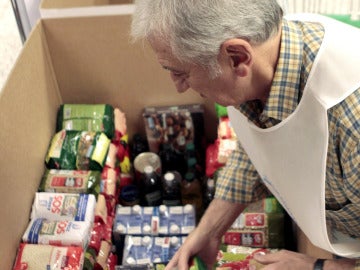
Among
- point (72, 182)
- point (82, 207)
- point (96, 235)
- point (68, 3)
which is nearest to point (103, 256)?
point (96, 235)

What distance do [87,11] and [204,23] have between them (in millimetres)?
1090

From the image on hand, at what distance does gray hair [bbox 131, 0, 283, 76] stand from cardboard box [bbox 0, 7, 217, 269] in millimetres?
793

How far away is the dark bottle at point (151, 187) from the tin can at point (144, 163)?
29 mm

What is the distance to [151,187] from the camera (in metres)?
1.95

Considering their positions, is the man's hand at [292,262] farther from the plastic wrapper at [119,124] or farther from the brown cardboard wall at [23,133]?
the plastic wrapper at [119,124]

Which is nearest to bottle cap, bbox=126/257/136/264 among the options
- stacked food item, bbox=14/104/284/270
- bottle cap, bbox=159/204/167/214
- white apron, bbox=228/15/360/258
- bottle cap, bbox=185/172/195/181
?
stacked food item, bbox=14/104/284/270

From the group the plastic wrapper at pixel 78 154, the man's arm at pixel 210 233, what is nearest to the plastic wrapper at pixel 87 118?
the plastic wrapper at pixel 78 154

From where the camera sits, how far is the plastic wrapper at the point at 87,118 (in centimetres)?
195

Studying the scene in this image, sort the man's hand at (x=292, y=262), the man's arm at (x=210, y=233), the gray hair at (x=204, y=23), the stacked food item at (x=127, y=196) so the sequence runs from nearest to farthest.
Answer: the gray hair at (x=204, y=23) → the man's hand at (x=292, y=262) → the man's arm at (x=210, y=233) → the stacked food item at (x=127, y=196)

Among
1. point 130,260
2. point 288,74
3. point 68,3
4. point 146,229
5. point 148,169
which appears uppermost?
point 68,3

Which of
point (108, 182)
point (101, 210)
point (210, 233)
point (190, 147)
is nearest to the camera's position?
point (210, 233)

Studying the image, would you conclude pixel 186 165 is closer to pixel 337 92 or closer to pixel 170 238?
pixel 170 238

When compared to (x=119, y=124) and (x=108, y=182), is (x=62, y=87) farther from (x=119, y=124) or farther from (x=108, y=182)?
(x=108, y=182)

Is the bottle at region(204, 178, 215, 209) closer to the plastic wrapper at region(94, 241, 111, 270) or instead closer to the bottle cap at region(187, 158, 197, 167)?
the bottle cap at region(187, 158, 197, 167)
